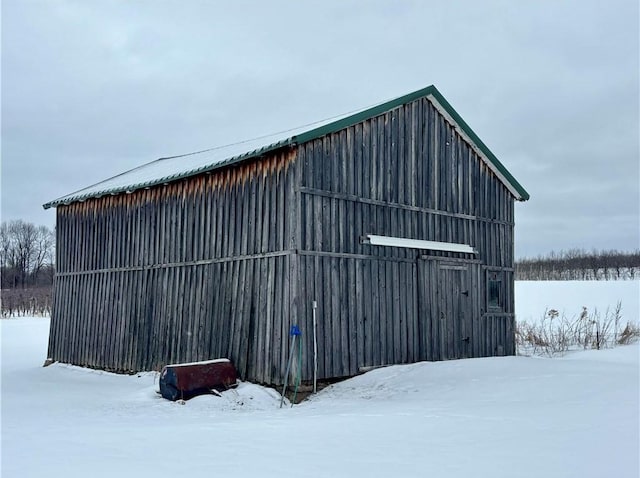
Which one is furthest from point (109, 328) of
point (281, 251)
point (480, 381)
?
point (480, 381)

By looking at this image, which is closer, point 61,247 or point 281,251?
point 281,251

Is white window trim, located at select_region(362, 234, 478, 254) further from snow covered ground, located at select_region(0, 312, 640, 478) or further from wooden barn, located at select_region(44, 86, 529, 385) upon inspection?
snow covered ground, located at select_region(0, 312, 640, 478)

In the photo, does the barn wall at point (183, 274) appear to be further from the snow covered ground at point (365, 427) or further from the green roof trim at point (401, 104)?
the snow covered ground at point (365, 427)

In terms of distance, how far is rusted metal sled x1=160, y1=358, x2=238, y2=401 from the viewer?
37.3ft

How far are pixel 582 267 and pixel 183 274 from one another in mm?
60241

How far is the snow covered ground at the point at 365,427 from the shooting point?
19.5 feet

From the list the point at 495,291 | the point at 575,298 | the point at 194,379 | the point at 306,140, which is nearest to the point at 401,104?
the point at 306,140

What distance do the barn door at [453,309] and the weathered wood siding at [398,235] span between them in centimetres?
4

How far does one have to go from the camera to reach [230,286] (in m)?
12.9

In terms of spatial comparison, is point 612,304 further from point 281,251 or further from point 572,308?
point 281,251

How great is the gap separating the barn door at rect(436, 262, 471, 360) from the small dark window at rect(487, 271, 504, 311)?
41.9 inches

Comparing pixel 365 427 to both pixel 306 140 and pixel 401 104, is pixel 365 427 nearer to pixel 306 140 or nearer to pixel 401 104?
pixel 306 140

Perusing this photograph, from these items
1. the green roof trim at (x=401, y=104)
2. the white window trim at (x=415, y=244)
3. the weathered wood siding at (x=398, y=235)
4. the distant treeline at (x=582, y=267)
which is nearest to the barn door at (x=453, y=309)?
the weathered wood siding at (x=398, y=235)

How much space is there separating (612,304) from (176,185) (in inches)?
1209
